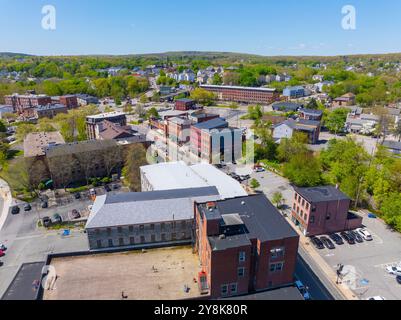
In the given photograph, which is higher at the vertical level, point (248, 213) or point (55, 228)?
point (248, 213)

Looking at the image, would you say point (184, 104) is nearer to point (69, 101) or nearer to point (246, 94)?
point (246, 94)

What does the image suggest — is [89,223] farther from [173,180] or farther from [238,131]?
[238,131]

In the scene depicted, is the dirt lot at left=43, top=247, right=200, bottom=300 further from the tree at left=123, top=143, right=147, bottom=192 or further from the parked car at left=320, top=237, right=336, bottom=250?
the tree at left=123, top=143, right=147, bottom=192

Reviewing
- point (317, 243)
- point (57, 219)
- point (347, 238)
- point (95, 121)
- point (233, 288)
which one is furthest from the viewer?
point (95, 121)

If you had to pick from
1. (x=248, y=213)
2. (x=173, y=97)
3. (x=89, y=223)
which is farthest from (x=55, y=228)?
(x=173, y=97)

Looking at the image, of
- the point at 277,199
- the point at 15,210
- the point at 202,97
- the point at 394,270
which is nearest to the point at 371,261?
the point at 394,270

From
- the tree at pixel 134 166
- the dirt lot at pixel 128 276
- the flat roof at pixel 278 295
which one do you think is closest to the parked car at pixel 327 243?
the flat roof at pixel 278 295
